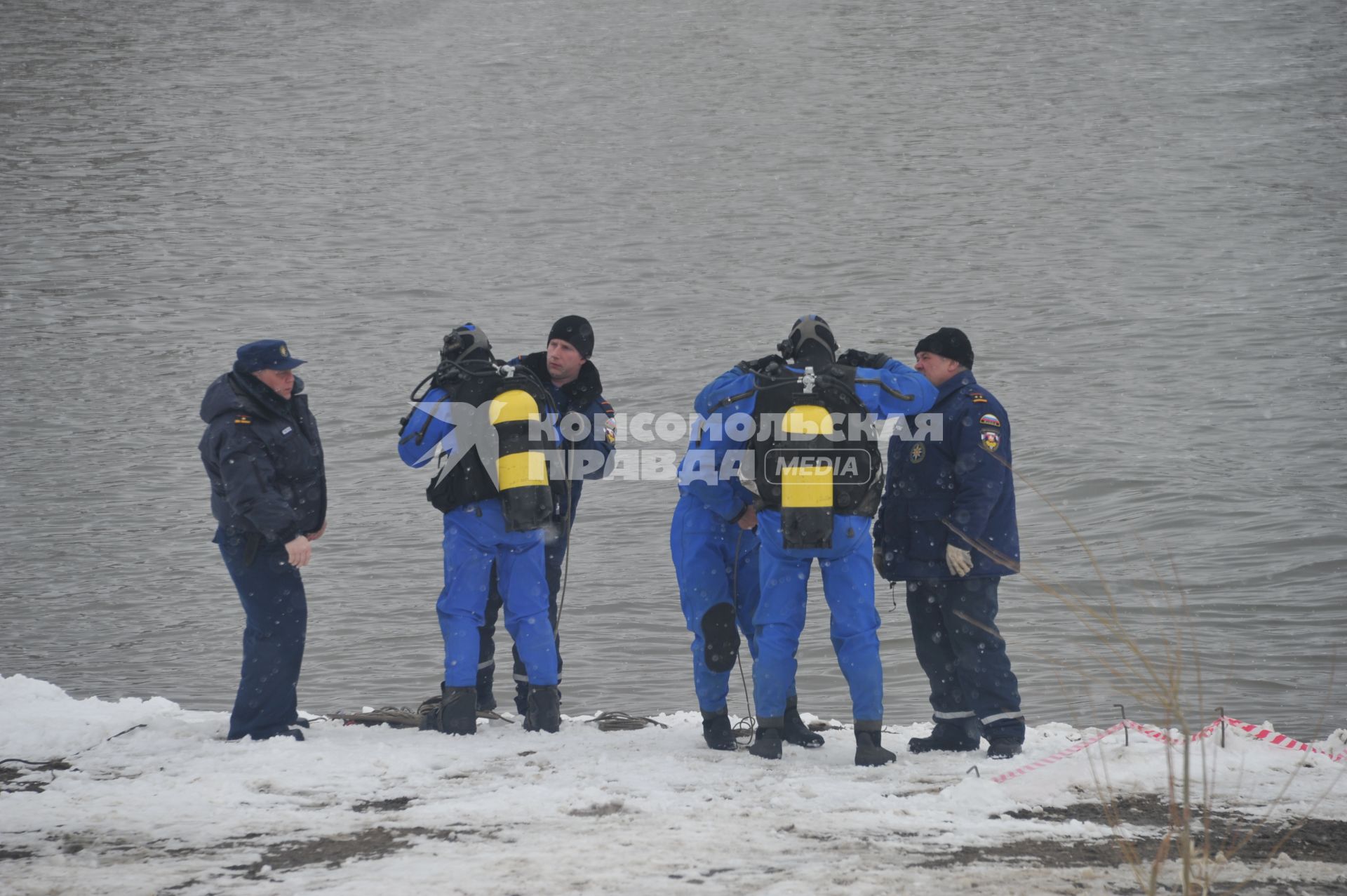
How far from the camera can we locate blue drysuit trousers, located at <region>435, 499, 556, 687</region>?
634 cm

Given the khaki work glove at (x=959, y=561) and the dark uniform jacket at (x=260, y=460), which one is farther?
the dark uniform jacket at (x=260, y=460)

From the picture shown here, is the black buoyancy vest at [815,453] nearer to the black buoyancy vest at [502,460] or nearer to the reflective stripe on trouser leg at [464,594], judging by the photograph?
the black buoyancy vest at [502,460]

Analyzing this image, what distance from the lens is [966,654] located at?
6.02 meters

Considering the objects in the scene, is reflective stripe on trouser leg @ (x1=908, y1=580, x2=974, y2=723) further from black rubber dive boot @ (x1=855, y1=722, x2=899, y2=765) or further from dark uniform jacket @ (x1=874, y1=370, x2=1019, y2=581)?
black rubber dive boot @ (x1=855, y1=722, x2=899, y2=765)

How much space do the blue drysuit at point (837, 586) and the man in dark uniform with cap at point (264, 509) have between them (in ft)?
6.22

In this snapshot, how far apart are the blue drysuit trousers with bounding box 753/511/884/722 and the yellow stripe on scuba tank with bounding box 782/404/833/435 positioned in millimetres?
355

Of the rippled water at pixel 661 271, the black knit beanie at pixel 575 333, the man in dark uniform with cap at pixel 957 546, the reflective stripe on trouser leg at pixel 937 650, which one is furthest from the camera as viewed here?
the rippled water at pixel 661 271

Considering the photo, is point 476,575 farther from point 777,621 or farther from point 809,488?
point 809,488

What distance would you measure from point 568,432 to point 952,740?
2241 mm

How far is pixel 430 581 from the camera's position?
38.0 feet

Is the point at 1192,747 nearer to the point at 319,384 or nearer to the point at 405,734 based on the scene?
the point at 405,734

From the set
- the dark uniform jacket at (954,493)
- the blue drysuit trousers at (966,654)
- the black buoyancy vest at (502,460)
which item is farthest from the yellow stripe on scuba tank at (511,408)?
the blue drysuit trousers at (966,654)

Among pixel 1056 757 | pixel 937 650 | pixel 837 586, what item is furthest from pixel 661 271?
pixel 1056 757

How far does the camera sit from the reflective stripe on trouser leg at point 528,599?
6.40 metres
